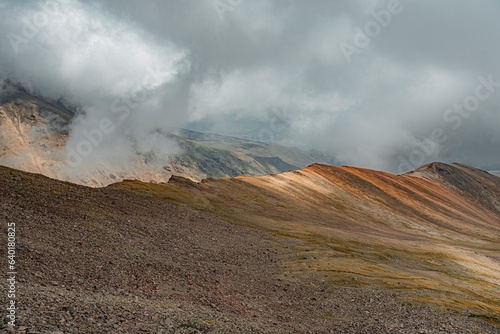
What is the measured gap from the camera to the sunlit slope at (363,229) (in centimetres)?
5069

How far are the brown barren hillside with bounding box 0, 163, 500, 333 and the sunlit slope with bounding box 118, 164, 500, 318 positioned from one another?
52 cm

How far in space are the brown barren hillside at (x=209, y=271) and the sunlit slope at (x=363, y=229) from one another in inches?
20.4

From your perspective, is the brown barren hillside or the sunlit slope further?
the sunlit slope

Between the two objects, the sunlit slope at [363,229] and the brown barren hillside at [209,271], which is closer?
the brown barren hillside at [209,271]

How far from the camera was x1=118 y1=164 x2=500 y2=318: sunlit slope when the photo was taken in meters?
50.7

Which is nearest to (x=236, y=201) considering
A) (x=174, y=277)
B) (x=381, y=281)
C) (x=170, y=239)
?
(x=170, y=239)

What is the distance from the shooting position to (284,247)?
203ft

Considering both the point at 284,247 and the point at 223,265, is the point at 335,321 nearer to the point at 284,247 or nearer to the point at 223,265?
the point at 223,265

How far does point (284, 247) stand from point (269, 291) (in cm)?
2335

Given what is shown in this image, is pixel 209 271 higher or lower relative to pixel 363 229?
lower

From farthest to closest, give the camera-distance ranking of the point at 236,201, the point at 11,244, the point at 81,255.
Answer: the point at 236,201 < the point at 81,255 < the point at 11,244

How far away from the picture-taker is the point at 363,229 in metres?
103

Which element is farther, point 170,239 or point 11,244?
point 170,239

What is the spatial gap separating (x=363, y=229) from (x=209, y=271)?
7187 cm
